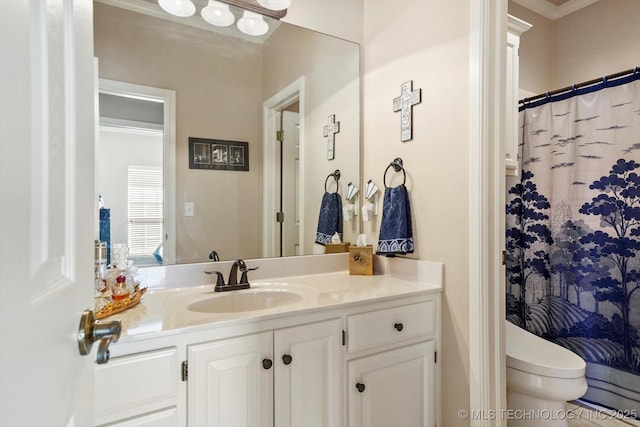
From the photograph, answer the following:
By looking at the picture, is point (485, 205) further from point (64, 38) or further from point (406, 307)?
point (64, 38)

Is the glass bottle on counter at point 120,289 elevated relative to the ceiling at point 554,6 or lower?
lower

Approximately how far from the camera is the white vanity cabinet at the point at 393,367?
126cm

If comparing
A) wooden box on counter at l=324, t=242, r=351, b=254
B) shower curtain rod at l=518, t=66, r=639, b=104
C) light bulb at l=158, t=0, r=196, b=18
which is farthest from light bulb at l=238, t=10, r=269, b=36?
shower curtain rod at l=518, t=66, r=639, b=104

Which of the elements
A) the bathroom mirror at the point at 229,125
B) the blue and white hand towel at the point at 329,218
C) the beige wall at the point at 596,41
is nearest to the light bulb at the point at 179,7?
the bathroom mirror at the point at 229,125

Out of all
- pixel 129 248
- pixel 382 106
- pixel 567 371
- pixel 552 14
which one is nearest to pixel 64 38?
pixel 129 248

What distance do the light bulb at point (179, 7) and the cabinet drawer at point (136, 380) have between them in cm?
141

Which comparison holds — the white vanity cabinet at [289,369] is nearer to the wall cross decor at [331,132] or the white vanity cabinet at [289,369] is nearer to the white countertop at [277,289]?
the white countertop at [277,289]

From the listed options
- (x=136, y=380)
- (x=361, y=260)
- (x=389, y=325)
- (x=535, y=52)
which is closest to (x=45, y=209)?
(x=136, y=380)

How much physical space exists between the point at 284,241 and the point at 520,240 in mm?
1763

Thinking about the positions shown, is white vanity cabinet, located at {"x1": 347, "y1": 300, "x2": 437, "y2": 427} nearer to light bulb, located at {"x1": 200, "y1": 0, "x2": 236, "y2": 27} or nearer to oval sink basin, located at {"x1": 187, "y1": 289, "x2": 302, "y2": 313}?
oval sink basin, located at {"x1": 187, "y1": 289, "x2": 302, "y2": 313}

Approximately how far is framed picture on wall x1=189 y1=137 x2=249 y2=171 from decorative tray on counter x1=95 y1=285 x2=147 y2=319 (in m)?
0.62

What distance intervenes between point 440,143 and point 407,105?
29 cm

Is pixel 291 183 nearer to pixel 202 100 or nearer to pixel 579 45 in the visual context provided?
pixel 202 100

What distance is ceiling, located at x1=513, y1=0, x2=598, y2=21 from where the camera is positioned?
2.50 m
